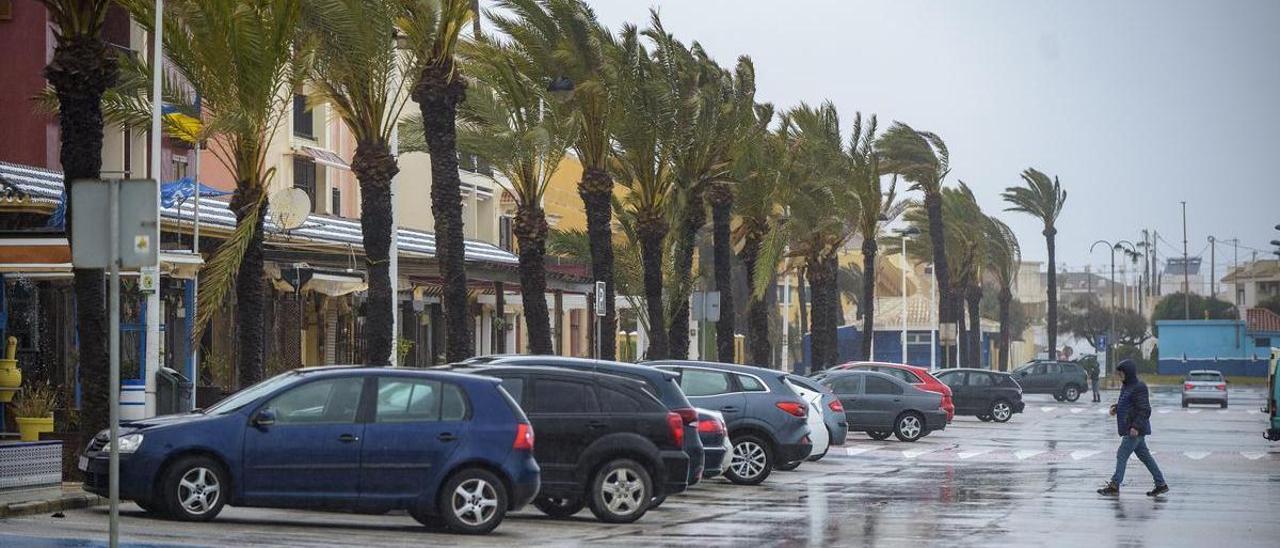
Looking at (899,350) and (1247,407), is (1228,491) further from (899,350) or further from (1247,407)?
(899,350)

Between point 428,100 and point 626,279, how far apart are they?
22430 millimetres

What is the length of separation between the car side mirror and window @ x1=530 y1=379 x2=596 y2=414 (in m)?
2.90

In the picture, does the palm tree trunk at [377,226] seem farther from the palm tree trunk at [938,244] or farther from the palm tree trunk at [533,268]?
the palm tree trunk at [938,244]

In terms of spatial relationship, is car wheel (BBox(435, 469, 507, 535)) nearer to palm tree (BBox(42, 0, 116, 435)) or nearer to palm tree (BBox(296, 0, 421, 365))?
palm tree (BBox(42, 0, 116, 435))

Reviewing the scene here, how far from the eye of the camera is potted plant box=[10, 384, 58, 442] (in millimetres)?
26359

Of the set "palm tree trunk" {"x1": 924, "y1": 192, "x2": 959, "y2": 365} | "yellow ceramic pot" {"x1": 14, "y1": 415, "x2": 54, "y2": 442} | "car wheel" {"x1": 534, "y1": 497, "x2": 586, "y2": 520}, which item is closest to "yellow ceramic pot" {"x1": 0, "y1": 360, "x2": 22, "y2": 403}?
"yellow ceramic pot" {"x1": 14, "y1": 415, "x2": 54, "y2": 442}

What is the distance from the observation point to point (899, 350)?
10769 cm

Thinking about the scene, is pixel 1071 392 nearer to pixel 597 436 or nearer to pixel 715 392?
pixel 715 392

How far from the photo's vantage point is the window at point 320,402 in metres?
16.9

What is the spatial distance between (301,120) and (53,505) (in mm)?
31604

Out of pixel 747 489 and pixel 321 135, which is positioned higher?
pixel 321 135

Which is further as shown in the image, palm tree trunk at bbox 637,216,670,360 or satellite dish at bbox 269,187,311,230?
palm tree trunk at bbox 637,216,670,360

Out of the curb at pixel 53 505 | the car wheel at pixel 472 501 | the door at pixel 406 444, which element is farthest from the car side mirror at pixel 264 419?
the curb at pixel 53 505

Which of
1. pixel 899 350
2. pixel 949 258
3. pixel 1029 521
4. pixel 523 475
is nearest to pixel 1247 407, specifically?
pixel 949 258
